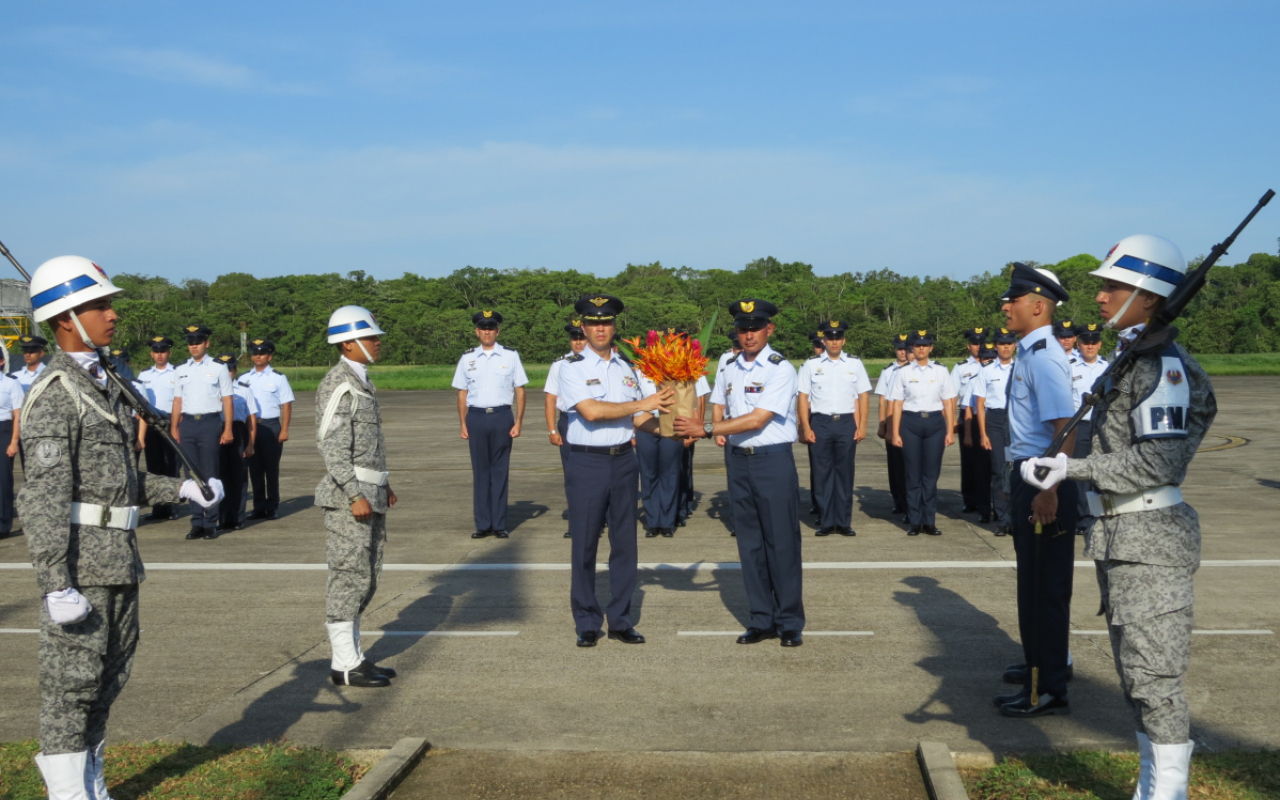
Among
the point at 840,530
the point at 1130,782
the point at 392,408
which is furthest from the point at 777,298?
the point at 1130,782

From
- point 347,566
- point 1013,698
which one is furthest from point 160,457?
point 1013,698

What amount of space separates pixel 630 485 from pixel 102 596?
369 cm

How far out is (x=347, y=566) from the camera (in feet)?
20.4

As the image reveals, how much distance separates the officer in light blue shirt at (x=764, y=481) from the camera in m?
6.94

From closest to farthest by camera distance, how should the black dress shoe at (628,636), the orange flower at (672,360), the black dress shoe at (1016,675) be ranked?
the black dress shoe at (1016,675)
the orange flower at (672,360)
the black dress shoe at (628,636)

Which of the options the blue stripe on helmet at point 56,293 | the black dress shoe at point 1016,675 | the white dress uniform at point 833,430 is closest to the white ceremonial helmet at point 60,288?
the blue stripe on helmet at point 56,293

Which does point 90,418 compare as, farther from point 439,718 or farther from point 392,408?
point 392,408

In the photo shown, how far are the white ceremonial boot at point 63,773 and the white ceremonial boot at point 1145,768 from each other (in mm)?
4150

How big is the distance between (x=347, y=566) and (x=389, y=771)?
181 centimetres

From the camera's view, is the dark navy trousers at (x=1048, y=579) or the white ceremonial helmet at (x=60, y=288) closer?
the white ceremonial helmet at (x=60, y=288)

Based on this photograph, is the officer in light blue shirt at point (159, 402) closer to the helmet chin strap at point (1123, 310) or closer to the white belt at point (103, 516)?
the white belt at point (103, 516)

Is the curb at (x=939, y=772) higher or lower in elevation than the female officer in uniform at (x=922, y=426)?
lower

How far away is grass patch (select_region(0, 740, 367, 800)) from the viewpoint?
4.60m

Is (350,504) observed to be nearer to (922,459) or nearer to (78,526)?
(78,526)
